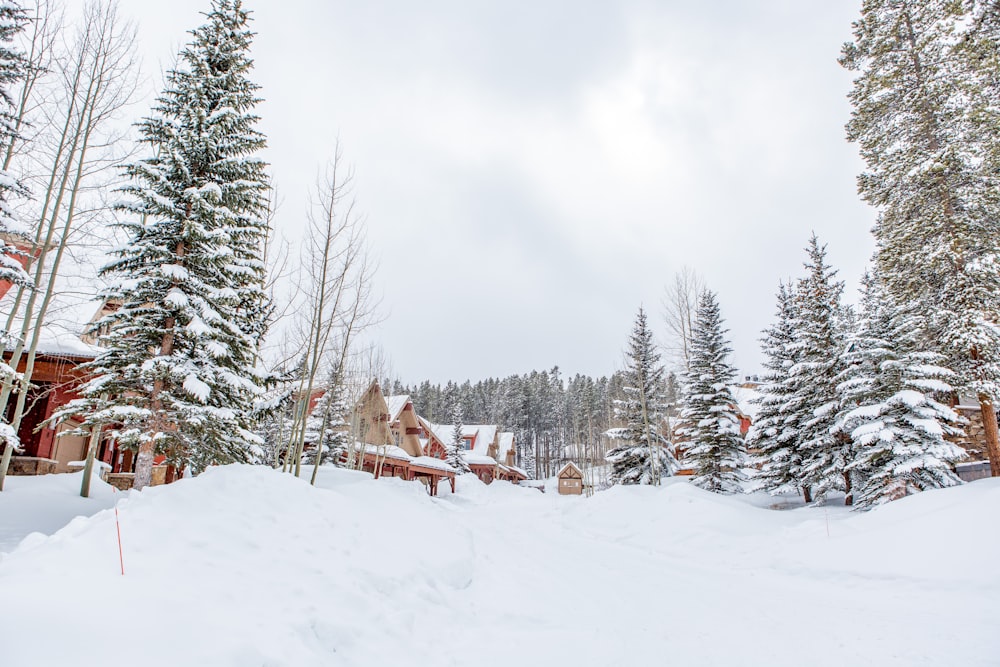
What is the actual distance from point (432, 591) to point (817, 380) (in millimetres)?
16993

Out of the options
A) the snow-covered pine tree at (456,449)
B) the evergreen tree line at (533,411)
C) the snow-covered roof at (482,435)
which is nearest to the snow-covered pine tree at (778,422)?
the snow-covered pine tree at (456,449)

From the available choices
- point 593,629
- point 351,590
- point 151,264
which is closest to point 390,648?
point 351,590

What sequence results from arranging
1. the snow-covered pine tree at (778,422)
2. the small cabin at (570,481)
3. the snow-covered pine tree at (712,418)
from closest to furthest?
the snow-covered pine tree at (778,422), the snow-covered pine tree at (712,418), the small cabin at (570,481)

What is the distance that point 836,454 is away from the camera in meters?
16.9

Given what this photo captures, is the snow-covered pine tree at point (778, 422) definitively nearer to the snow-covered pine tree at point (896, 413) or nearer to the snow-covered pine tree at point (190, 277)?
the snow-covered pine tree at point (896, 413)

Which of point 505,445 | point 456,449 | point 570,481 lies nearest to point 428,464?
point 456,449

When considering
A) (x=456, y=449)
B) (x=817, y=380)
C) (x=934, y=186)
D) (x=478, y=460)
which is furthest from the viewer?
(x=478, y=460)

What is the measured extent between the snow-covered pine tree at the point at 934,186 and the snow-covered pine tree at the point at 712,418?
28.3 feet

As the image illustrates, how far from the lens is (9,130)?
848 centimetres

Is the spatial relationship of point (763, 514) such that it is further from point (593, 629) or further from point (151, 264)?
point (151, 264)

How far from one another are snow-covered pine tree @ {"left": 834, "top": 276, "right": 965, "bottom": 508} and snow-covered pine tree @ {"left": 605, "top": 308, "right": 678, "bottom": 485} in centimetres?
1059

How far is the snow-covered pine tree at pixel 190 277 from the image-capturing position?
988cm

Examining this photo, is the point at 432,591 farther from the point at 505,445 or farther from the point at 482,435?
the point at 505,445

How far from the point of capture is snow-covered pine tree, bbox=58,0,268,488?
9875 millimetres
